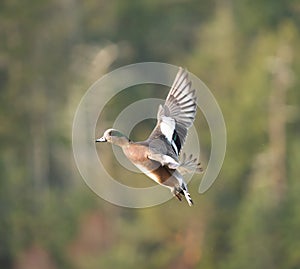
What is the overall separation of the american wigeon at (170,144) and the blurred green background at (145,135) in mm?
18007

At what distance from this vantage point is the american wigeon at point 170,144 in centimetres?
1137

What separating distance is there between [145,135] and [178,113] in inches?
986

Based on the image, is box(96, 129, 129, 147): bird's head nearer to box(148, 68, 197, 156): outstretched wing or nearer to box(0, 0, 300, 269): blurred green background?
box(148, 68, 197, 156): outstretched wing

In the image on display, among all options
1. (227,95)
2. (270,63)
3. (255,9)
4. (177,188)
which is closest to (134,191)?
(270,63)

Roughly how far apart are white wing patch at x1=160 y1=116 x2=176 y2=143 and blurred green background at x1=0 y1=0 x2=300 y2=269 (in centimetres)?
1822

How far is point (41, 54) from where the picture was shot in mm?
41219

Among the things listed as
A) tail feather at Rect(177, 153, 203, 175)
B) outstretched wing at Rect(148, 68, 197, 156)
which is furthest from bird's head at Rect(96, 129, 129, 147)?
outstretched wing at Rect(148, 68, 197, 156)

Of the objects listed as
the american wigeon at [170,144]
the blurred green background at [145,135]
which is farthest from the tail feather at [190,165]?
the blurred green background at [145,135]

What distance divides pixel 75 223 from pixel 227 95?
5557 millimetres

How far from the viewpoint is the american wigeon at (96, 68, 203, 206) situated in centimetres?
1137

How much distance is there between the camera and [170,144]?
39.3 feet

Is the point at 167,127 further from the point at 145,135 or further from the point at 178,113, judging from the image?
the point at 145,135

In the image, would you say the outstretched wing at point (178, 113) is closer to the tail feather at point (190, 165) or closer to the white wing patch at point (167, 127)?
the white wing patch at point (167, 127)

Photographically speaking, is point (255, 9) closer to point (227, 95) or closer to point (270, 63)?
point (227, 95)
